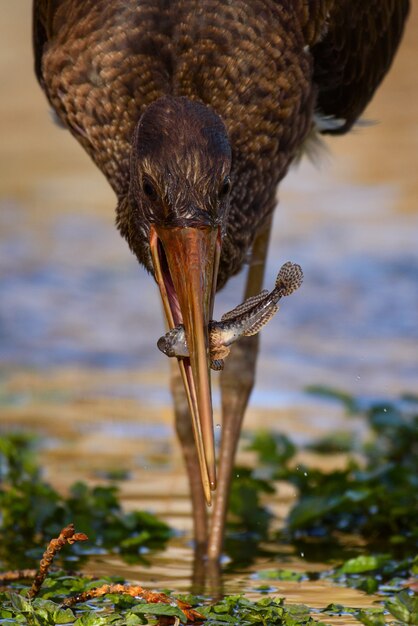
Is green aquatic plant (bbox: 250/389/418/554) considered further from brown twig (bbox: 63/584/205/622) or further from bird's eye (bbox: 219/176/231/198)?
bird's eye (bbox: 219/176/231/198)

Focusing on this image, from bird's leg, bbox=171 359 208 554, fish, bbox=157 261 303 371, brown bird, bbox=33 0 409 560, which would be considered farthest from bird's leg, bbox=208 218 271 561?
fish, bbox=157 261 303 371

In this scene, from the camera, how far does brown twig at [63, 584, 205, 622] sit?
5.18 meters

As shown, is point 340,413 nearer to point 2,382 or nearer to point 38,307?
point 2,382

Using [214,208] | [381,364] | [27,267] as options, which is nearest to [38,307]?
[27,267]

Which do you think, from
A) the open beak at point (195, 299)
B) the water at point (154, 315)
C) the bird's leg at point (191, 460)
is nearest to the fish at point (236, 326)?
the open beak at point (195, 299)

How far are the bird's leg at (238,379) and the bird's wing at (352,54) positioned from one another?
26.5 inches

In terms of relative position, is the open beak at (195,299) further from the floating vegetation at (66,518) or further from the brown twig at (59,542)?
the floating vegetation at (66,518)

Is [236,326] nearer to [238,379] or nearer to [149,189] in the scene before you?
[149,189]

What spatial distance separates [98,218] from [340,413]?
4411 mm

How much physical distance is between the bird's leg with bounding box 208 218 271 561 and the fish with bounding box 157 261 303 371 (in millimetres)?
1850

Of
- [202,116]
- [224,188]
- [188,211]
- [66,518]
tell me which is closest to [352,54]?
[202,116]

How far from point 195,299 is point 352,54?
2.40m

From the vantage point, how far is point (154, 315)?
11.3 m

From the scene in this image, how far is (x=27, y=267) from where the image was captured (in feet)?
39.7
